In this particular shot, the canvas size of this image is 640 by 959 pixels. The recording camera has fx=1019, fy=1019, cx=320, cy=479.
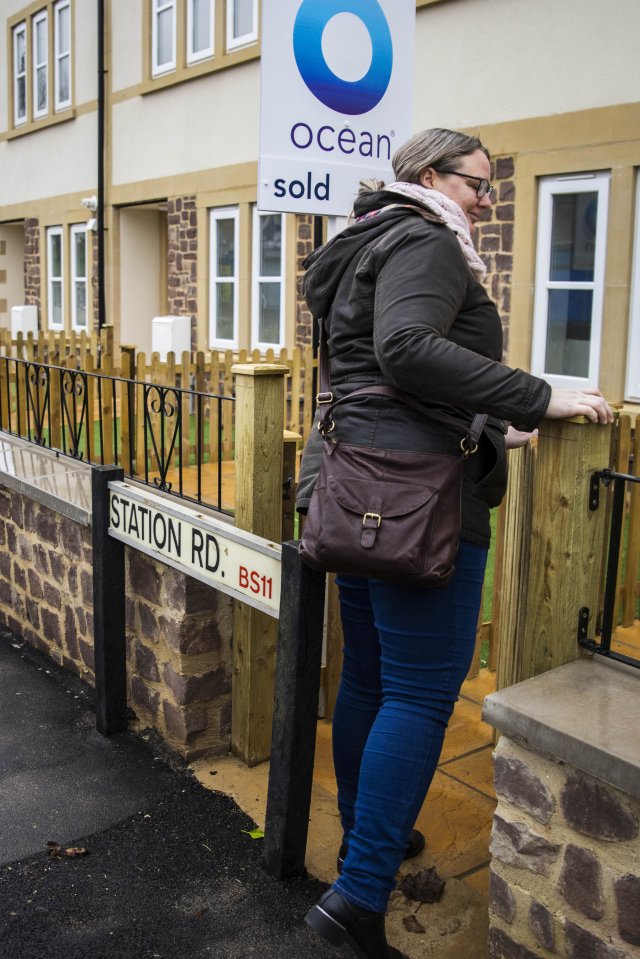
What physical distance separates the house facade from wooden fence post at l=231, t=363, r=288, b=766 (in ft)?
11.1

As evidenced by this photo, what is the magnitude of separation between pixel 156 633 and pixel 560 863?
213cm

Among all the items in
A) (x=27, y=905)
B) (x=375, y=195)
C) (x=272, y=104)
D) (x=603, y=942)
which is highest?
(x=272, y=104)

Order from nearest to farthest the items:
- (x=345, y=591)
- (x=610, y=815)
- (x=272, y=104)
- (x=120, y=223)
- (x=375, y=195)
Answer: (x=610, y=815) → (x=375, y=195) → (x=345, y=591) → (x=272, y=104) → (x=120, y=223)

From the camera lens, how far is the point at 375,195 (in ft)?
8.55

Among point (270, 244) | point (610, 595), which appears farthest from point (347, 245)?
point (270, 244)

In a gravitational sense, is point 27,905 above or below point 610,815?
below

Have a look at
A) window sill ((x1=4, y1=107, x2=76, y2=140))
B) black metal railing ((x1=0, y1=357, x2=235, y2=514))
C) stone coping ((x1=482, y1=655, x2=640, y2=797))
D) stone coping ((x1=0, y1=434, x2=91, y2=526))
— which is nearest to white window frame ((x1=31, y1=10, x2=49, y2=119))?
window sill ((x1=4, y1=107, x2=76, y2=140))

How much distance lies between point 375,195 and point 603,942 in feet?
6.20

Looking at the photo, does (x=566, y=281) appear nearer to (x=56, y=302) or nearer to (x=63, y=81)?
(x=63, y=81)

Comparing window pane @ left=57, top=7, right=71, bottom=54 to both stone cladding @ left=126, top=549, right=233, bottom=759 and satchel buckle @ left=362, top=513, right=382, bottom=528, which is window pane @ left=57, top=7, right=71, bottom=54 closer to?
stone cladding @ left=126, top=549, right=233, bottom=759

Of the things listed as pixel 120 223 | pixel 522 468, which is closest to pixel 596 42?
pixel 522 468

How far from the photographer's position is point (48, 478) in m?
5.03

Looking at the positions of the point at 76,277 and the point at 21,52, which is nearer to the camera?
the point at 76,277

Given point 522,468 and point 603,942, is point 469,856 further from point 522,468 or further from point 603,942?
point 522,468
